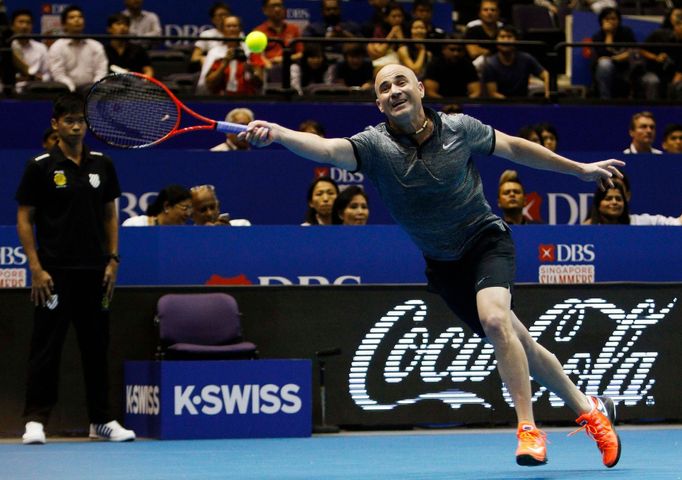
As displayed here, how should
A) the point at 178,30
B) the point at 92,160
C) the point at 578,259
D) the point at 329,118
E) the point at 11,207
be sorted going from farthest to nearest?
the point at 178,30 < the point at 329,118 < the point at 11,207 < the point at 578,259 < the point at 92,160

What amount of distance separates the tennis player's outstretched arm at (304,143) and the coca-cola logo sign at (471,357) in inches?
122

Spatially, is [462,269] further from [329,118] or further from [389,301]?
[329,118]

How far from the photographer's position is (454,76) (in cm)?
1433

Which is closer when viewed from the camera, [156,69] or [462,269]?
[462,269]

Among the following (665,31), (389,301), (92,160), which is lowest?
(389,301)

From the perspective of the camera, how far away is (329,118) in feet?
43.1

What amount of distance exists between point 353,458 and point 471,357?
2127 millimetres

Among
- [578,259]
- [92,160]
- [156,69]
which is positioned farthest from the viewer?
[156,69]

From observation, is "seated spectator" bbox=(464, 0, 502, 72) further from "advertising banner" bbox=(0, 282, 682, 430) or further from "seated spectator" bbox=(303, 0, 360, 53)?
"advertising banner" bbox=(0, 282, 682, 430)

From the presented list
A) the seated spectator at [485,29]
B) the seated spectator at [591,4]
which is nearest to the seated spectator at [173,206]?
the seated spectator at [485,29]

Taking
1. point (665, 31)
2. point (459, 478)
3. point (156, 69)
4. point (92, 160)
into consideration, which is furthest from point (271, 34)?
point (459, 478)

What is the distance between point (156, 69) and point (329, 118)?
322cm

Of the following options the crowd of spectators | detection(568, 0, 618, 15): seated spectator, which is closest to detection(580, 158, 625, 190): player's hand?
the crowd of spectators

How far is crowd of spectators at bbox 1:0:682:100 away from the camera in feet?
45.0
